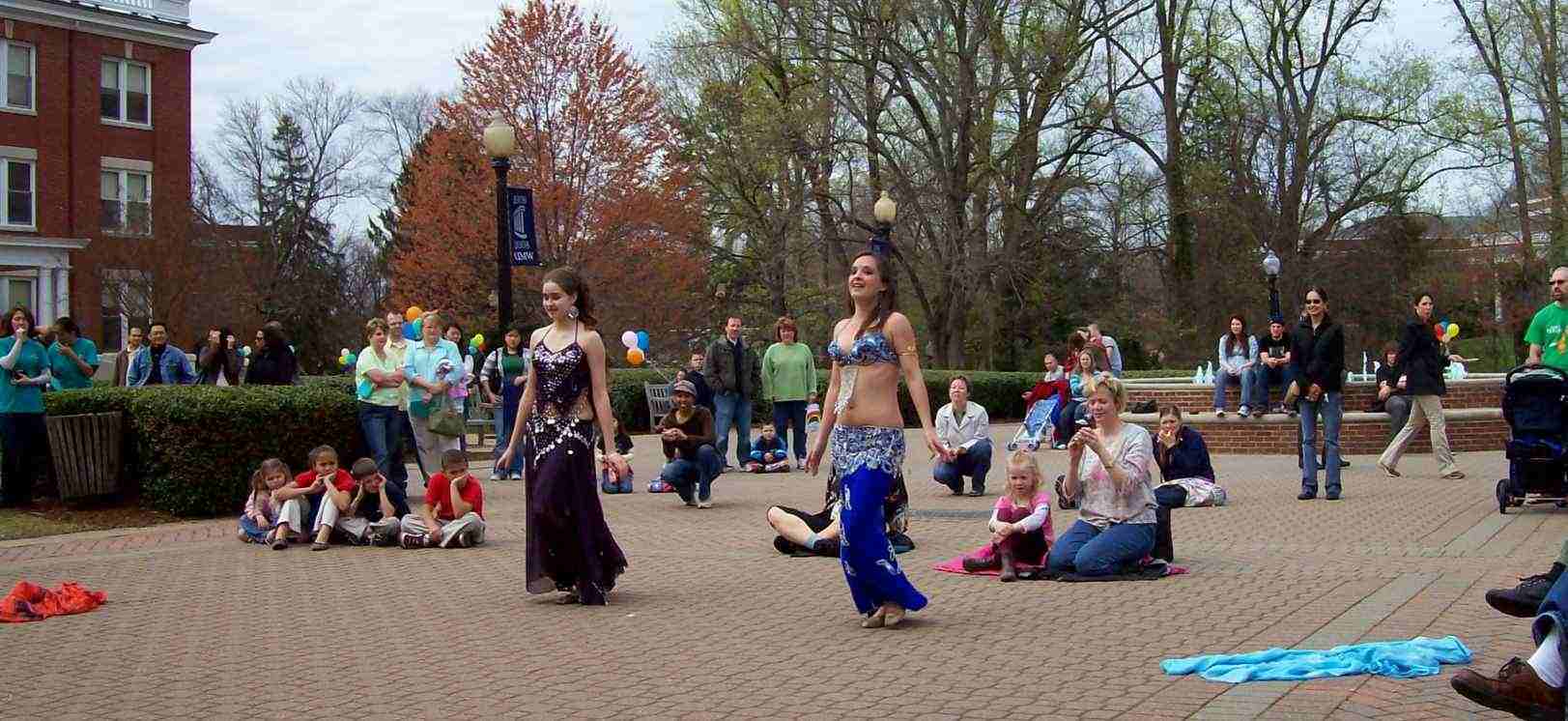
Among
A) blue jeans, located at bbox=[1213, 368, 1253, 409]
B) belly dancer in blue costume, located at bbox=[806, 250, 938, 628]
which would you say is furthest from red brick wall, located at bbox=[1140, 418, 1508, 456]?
belly dancer in blue costume, located at bbox=[806, 250, 938, 628]

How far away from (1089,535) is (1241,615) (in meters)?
1.74

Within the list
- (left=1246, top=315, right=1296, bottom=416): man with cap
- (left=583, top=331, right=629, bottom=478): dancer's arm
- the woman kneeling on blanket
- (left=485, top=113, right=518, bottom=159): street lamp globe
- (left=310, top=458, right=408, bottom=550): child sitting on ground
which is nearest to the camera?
(left=583, top=331, right=629, bottom=478): dancer's arm

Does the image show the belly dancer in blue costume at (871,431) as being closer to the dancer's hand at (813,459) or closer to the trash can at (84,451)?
the dancer's hand at (813,459)

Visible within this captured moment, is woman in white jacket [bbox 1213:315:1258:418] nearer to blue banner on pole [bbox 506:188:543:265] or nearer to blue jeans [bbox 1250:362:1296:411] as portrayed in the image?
blue jeans [bbox 1250:362:1296:411]

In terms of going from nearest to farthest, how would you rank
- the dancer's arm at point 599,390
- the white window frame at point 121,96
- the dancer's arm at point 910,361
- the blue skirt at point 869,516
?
the blue skirt at point 869,516 < the dancer's arm at point 910,361 < the dancer's arm at point 599,390 < the white window frame at point 121,96

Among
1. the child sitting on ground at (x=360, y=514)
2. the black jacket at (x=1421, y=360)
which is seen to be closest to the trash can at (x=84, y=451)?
the child sitting on ground at (x=360, y=514)

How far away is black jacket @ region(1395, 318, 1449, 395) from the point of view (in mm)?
15445

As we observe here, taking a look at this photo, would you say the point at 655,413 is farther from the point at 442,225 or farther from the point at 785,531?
the point at 785,531

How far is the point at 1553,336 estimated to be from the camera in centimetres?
1246

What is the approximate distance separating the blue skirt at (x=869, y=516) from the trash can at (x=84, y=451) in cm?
898

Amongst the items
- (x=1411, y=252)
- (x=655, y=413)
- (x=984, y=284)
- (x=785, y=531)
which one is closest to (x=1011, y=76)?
(x=984, y=284)

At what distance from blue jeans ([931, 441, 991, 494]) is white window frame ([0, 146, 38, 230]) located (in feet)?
101

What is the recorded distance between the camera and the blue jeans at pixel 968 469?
15742mm

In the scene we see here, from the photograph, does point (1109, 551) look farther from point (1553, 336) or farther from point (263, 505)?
point (263, 505)
